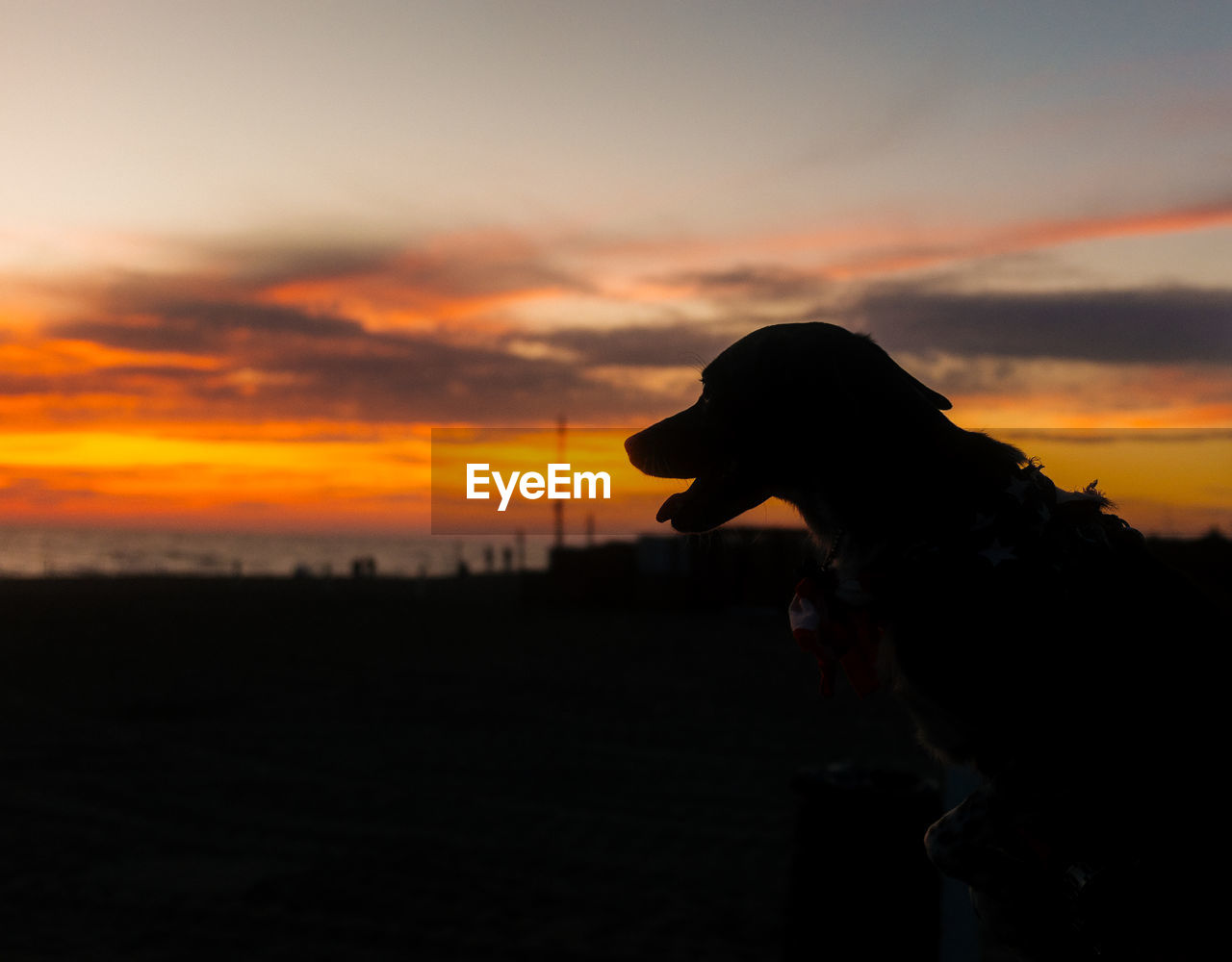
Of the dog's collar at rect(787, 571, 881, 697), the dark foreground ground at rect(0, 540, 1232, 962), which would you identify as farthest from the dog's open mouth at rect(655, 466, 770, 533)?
the dark foreground ground at rect(0, 540, 1232, 962)

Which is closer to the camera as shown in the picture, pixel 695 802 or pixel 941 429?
pixel 941 429

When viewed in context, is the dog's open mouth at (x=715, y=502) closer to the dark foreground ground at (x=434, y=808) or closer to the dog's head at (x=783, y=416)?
the dog's head at (x=783, y=416)

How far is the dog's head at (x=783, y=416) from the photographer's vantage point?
243 centimetres

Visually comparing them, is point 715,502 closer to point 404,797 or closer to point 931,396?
point 931,396

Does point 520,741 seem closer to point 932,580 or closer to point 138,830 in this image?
point 138,830

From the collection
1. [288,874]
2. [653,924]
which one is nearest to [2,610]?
[288,874]

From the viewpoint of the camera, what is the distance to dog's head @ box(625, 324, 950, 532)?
243 cm

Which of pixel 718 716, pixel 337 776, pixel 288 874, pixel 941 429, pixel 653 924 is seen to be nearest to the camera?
pixel 941 429

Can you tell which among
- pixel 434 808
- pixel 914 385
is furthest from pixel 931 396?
pixel 434 808

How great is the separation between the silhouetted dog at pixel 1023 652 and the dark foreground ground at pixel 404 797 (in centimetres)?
240

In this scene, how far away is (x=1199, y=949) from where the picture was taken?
82.8 inches

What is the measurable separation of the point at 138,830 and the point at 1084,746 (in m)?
8.11

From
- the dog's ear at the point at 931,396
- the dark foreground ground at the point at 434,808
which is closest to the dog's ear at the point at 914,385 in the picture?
the dog's ear at the point at 931,396

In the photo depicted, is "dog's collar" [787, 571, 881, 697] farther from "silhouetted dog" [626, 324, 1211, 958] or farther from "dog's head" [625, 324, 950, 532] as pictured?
"dog's head" [625, 324, 950, 532]
